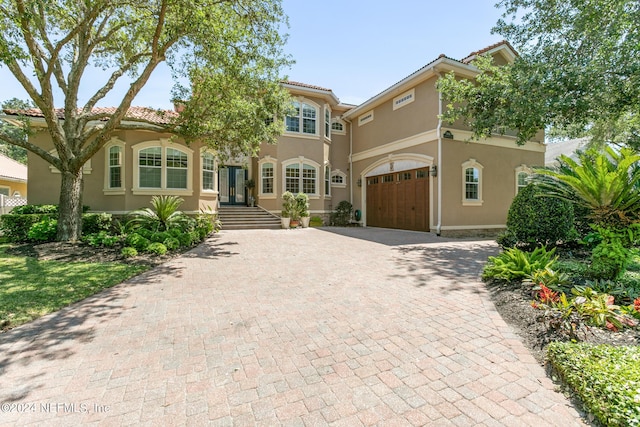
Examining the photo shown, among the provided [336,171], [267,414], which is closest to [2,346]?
[267,414]

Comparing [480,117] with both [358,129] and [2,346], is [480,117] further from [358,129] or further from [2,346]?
[2,346]

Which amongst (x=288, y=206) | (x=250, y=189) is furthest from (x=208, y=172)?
(x=288, y=206)

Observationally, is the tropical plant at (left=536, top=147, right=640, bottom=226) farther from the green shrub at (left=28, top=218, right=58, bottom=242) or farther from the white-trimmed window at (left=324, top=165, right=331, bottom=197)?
the white-trimmed window at (left=324, top=165, right=331, bottom=197)

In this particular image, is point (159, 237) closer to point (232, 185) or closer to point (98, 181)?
point (98, 181)

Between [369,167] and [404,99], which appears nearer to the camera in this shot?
[404,99]

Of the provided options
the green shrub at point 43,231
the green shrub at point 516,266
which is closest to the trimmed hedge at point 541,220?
the green shrub at point 516,266

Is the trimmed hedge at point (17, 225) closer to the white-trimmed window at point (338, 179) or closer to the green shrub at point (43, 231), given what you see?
the green shrub at point (43, 231)

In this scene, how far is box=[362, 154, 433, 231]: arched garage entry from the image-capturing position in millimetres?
13555

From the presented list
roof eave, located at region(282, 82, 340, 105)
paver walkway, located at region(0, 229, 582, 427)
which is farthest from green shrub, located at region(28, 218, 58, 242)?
roof eave, located at region(282, 82, 340, 105)

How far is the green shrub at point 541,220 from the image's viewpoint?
23.0 feet

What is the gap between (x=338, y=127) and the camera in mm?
18875

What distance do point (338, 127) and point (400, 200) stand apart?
6861 millimetres

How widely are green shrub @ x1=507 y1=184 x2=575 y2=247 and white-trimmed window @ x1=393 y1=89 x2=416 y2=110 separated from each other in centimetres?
825

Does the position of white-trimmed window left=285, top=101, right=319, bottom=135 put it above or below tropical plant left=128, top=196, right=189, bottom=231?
above
